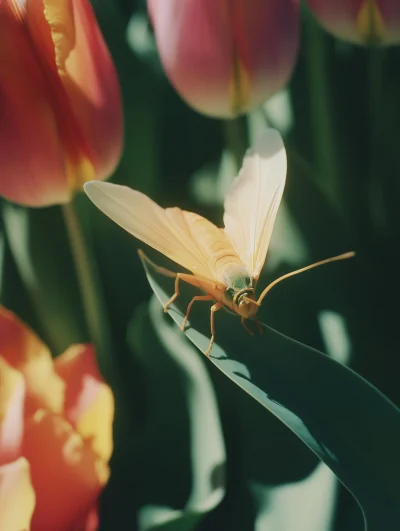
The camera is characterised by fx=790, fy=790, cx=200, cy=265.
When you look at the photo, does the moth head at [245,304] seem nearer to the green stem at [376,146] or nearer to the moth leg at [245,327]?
the moth leg at [245,327]

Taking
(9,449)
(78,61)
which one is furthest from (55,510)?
(78,61)

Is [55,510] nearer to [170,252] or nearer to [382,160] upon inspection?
[170,252]

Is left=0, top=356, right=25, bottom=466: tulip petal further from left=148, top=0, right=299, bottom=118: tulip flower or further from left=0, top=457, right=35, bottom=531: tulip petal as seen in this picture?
left=148, top=0, right=299, bottom=118: tulip flower

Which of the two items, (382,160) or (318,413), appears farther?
(382,160)

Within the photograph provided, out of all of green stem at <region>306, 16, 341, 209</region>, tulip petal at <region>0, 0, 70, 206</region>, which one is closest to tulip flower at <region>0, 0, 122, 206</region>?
tulip petal at <region>0, 0, 70, 206</region>

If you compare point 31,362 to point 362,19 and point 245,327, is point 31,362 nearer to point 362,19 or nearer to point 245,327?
point 245,327

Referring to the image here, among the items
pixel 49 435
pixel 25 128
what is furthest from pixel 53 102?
pixel 49 435

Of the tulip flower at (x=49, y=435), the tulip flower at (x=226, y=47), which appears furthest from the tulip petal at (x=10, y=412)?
the tulip flower at (x=226, y=47)
